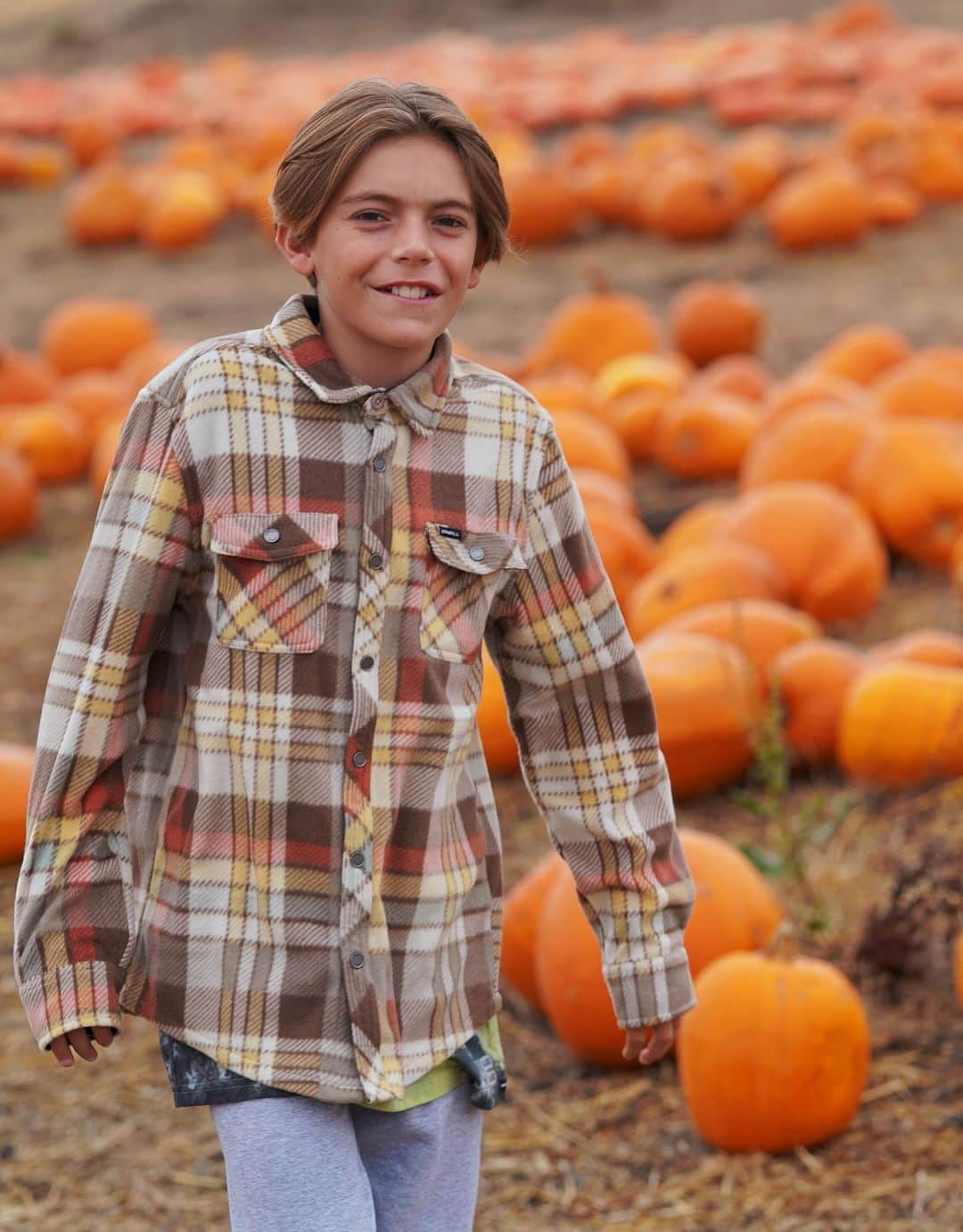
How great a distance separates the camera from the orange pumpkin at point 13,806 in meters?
4.36

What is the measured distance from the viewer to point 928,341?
830cm

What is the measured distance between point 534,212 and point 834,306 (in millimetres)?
2469

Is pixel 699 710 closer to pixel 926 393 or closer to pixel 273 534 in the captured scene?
pixel 926 393

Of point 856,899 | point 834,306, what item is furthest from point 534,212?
point 856,899

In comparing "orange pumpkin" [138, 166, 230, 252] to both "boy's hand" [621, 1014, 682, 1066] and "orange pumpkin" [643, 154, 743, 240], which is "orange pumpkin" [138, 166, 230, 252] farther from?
"boy's hand" [621, 1014, 682, 1066]

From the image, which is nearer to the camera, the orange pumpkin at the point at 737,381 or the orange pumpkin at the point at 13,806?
the orange pumpkin at the point at 13,806

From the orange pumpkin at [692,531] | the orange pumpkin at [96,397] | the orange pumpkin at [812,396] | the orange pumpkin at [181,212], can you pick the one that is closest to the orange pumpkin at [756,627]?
the orange pumpkin at [692,531]

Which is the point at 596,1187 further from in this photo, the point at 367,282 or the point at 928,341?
the point at 928,341

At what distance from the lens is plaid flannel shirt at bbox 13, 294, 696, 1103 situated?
1.89 meters

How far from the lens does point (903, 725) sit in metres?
4.26

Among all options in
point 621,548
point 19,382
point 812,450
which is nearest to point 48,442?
point 19,382

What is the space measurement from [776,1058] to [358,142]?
68.6 inches

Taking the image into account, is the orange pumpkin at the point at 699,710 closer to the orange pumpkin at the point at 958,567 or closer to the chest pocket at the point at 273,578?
the orange pumpkin at the point at 958,567

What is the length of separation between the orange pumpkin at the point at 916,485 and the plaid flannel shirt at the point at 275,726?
3.80 meters
